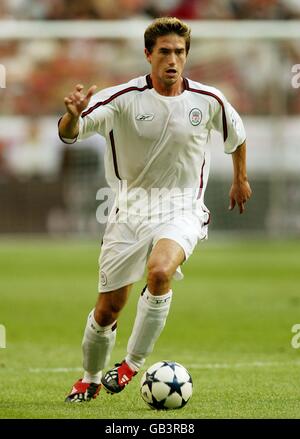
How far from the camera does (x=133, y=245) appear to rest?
6.79 meters

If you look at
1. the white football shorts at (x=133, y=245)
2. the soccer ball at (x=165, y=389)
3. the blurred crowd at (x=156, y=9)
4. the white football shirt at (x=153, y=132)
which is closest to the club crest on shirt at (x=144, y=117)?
the white football shirt at (x=153, y=132)

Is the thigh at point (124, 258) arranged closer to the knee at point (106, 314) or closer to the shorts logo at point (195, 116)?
the knee at point (106, 314)

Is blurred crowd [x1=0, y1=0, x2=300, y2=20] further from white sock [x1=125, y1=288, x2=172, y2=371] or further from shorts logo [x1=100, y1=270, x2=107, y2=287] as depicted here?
white sock [x1=125, y1=288, x2=172, y2=371]

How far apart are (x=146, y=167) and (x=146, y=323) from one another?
40.8 inches

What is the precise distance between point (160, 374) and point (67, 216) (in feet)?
52.5

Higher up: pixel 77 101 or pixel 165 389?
pixel 77 101

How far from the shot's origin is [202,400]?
6734 mm

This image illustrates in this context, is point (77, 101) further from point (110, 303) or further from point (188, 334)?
point (188, 334)

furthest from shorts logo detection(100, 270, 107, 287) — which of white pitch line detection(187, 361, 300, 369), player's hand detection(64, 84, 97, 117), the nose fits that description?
white pitch line detection(187, 361, 300, 369)

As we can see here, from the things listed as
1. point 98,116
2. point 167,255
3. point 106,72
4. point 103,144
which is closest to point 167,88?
point 98,116

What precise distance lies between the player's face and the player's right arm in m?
0.62

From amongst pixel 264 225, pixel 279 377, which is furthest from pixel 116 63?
pixel 279 377

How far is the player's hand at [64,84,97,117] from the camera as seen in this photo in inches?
246

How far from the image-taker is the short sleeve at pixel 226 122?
7039 mm
